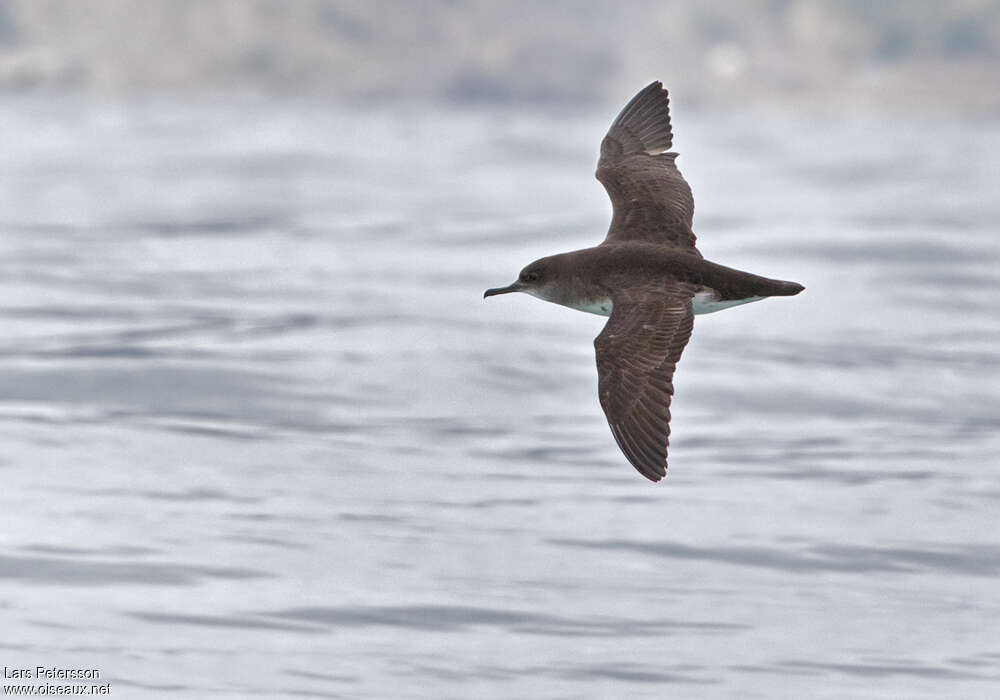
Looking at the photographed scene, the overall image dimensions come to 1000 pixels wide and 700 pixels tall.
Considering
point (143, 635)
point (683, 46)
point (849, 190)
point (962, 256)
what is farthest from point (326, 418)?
point (683, 46)

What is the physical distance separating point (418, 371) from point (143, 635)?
672cm

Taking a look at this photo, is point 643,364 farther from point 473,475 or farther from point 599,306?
point 473,475

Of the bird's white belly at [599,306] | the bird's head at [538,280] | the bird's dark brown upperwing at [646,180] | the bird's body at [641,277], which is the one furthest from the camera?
the bird's dark brown upperwing at [646,180]

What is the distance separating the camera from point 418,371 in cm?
1448

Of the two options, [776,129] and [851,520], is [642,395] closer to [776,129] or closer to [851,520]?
[851,520]

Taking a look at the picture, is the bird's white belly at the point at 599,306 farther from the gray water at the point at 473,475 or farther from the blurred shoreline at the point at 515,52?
the blurred shoreline at the point at 515,52

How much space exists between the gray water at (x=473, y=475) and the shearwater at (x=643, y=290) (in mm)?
1229

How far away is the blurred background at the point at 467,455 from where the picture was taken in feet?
26.2

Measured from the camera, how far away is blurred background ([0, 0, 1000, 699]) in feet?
26.2

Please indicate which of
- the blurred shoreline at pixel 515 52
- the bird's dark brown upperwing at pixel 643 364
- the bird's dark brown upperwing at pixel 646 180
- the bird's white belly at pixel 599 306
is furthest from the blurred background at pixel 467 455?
the blurred shoreline at pixel 515 52

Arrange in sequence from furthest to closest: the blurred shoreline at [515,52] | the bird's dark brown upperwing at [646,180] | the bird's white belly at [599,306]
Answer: the blurred shoreline at [515,52]
the bird's dark brown upperwing at [646,180]
the bird's white belly at [599,306]

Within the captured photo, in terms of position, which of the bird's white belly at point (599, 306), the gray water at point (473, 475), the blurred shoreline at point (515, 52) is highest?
the blurred shoreline at point (515, 52)

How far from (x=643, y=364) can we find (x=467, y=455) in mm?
4375

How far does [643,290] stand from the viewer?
7984 mm
